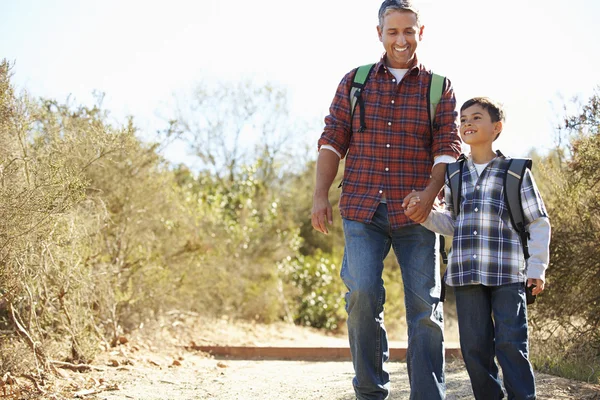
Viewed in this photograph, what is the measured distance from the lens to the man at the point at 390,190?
12.3 ft

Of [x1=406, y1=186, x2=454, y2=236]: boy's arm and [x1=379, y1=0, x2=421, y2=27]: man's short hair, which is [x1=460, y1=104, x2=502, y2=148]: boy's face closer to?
[x1=406, y1=186, x2=454, y2=236]: boy's arm

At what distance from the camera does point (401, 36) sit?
13.1 ft

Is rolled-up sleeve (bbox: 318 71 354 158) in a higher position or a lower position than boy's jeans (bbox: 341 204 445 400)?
higher

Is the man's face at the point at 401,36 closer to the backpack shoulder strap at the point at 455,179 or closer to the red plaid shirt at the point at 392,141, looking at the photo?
the red plaid shirt at the point at 392,141

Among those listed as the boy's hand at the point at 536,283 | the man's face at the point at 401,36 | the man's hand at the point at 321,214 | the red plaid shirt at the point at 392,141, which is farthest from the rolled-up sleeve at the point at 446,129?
the boy's hand at the point at 536,283

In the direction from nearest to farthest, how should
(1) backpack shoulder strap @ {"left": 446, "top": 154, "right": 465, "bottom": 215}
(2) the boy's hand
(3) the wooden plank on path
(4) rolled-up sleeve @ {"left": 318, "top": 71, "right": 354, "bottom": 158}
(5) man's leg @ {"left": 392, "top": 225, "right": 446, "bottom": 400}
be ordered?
(2) the boy's hand → (5) man's leg @ {"left": 392, "top": 225, "right": 446, "bottom": 400} → (1) backpack shoulder strap @ {"left": 446, "top": 154, "right": 465, "bottom": 215} → (4) rolled-up sleeve @ {"left": 318, "top": 71, "right": 354, "bottom": 158} → (3) the wooden plank on path

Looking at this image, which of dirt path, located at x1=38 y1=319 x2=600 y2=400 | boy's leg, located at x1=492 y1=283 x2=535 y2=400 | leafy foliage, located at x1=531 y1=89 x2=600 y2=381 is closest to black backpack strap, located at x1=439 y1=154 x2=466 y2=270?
boy's leg, located at x1=492 y1=283 x2=535 y2=400

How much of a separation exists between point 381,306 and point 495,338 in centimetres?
58

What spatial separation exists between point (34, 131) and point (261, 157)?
918 cm

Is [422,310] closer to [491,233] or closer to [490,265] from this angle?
[490,265]

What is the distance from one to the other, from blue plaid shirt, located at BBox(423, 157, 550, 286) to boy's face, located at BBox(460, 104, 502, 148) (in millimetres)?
144

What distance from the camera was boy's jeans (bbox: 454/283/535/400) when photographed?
3625mm

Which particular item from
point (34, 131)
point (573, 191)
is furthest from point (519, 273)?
point (34, 131)

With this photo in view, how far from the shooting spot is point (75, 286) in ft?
18.8
